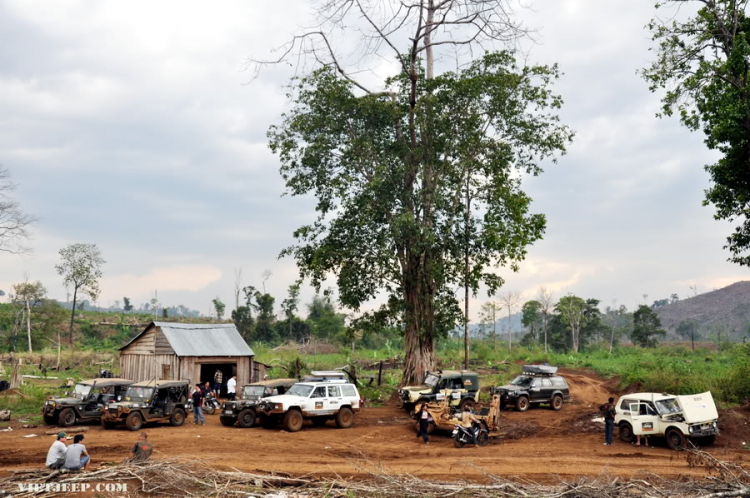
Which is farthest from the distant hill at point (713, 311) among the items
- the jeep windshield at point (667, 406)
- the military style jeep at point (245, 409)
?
the military style jeep at point (245, 409)

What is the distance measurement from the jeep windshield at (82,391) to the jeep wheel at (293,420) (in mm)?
8162

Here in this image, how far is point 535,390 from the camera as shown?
27.7m

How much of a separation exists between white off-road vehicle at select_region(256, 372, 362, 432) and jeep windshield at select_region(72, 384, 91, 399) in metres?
7.09

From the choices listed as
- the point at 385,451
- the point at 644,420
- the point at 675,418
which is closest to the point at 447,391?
the point at 385,451

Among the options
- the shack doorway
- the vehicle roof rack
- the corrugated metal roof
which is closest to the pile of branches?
the vehicle roof rack

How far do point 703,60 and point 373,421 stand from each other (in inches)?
811

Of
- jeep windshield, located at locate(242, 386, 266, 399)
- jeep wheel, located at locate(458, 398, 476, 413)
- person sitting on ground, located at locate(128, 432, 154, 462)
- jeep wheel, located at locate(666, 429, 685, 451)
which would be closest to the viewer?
person sitting on ground, located at locate(128, 432, 154, 462)

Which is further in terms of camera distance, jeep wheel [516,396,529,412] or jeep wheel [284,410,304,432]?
jeep wheel [516,396,529,412]

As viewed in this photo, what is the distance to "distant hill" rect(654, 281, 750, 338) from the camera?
158 metres

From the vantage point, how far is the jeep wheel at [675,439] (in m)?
18.2

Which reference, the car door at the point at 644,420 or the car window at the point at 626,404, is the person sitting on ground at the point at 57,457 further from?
the car window at the point at 626,404

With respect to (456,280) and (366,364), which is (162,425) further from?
(366,364)

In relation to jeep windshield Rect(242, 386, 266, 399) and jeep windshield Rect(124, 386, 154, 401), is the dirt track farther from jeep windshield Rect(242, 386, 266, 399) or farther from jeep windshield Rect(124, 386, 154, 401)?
jeep windshield Rect(242, 386, 266, 399)

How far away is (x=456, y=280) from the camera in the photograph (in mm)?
31891
